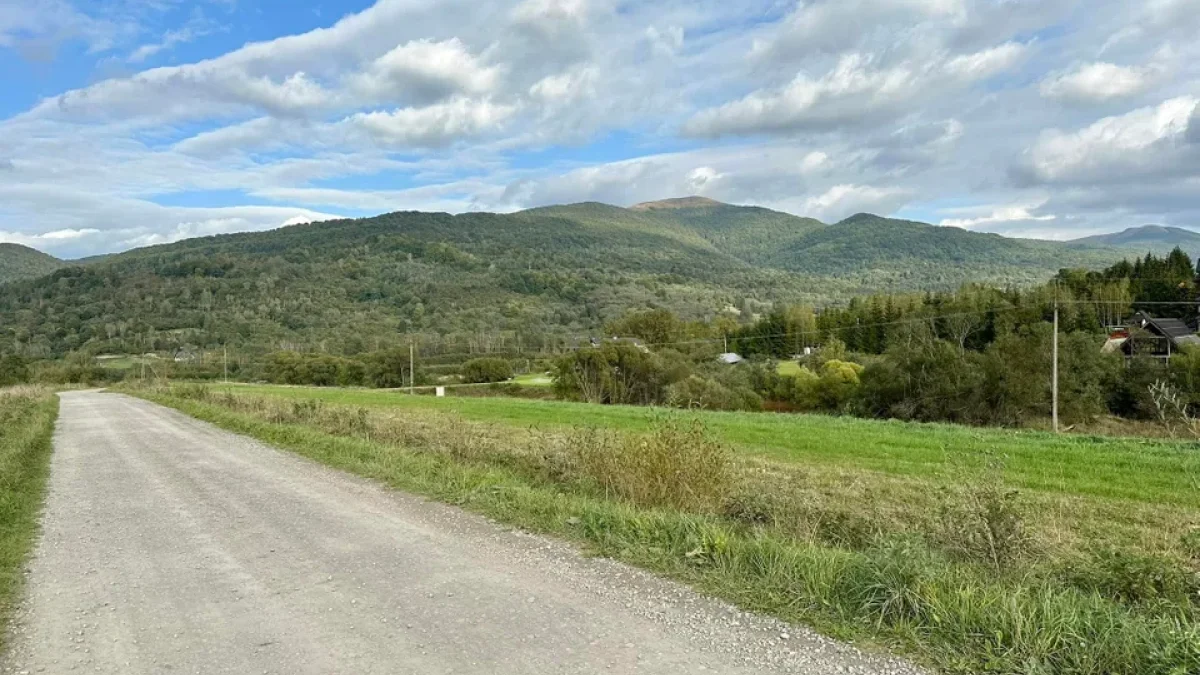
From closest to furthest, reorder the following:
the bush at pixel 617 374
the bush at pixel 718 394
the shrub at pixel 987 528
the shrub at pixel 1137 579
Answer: the shrub at pixel 1137 579, the shrub at pixel 987 528, the bush at pixel 718 394, the bush at pixel 617 374

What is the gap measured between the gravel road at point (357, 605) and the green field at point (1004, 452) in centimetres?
491

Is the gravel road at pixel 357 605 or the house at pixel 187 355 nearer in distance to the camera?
the gravel road at pixel 357 605

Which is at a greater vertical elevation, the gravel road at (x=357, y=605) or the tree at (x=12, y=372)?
the gravel road at (x=357, y=605)

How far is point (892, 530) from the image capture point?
7.71 metres

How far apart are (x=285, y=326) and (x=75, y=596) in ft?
508

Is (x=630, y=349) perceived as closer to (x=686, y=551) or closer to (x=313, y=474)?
(x=313, y=474)

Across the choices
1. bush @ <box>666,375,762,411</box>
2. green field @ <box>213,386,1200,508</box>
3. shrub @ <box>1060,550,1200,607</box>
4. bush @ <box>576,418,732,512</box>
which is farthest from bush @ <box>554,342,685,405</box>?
shrub @ <box>1060,550,1200,607</box>

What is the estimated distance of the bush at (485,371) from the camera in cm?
9250

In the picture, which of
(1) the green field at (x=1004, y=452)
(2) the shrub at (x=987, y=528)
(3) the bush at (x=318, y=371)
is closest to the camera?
(2) the shrub at (x=987, y=528)

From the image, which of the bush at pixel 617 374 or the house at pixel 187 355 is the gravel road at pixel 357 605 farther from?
the house at pixel 187 355

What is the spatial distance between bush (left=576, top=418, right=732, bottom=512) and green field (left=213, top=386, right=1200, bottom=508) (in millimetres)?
2055

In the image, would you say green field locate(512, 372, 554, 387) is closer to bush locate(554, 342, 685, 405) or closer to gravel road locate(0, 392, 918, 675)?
bush locate(554, 342, 685, 405)

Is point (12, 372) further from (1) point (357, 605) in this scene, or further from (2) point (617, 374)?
(1) point (357, 605)

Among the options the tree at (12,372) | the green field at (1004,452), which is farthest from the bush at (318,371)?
the green field at (1004,452)
